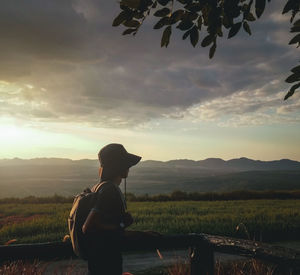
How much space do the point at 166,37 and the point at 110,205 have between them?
1.61 metres

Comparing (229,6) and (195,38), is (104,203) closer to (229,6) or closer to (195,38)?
(195,38)

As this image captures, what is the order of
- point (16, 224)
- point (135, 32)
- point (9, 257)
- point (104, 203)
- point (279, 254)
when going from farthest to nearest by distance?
point (16, 224)
point (279, 254)
point (135, 32)
point (9, 257)
point (104, 203)

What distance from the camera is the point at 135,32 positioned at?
3.39 metres

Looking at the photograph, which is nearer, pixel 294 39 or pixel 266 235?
pixel 294 39

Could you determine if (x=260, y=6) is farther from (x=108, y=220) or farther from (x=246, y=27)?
(x=108, y=220)

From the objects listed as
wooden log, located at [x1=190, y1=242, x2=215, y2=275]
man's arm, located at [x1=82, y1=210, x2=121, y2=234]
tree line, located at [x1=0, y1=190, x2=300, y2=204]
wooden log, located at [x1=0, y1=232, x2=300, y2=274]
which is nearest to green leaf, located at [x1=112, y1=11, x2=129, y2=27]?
man's arm, located at [x1=82, y1=210, x2=121, y2=234]

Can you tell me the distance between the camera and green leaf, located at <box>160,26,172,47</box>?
332 centimetres

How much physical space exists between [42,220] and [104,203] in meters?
14.2

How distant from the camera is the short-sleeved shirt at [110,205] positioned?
9.21 feet

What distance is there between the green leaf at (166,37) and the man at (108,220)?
108 centimetres

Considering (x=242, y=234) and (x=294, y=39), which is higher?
(x=294, y=39)

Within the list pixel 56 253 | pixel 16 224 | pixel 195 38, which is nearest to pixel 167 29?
pixel 195 38

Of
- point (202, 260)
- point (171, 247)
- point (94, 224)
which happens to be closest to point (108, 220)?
point (94, 224)

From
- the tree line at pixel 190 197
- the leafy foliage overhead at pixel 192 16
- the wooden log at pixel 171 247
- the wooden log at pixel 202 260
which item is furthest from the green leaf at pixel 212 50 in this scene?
the tree line at pixel 190 197
